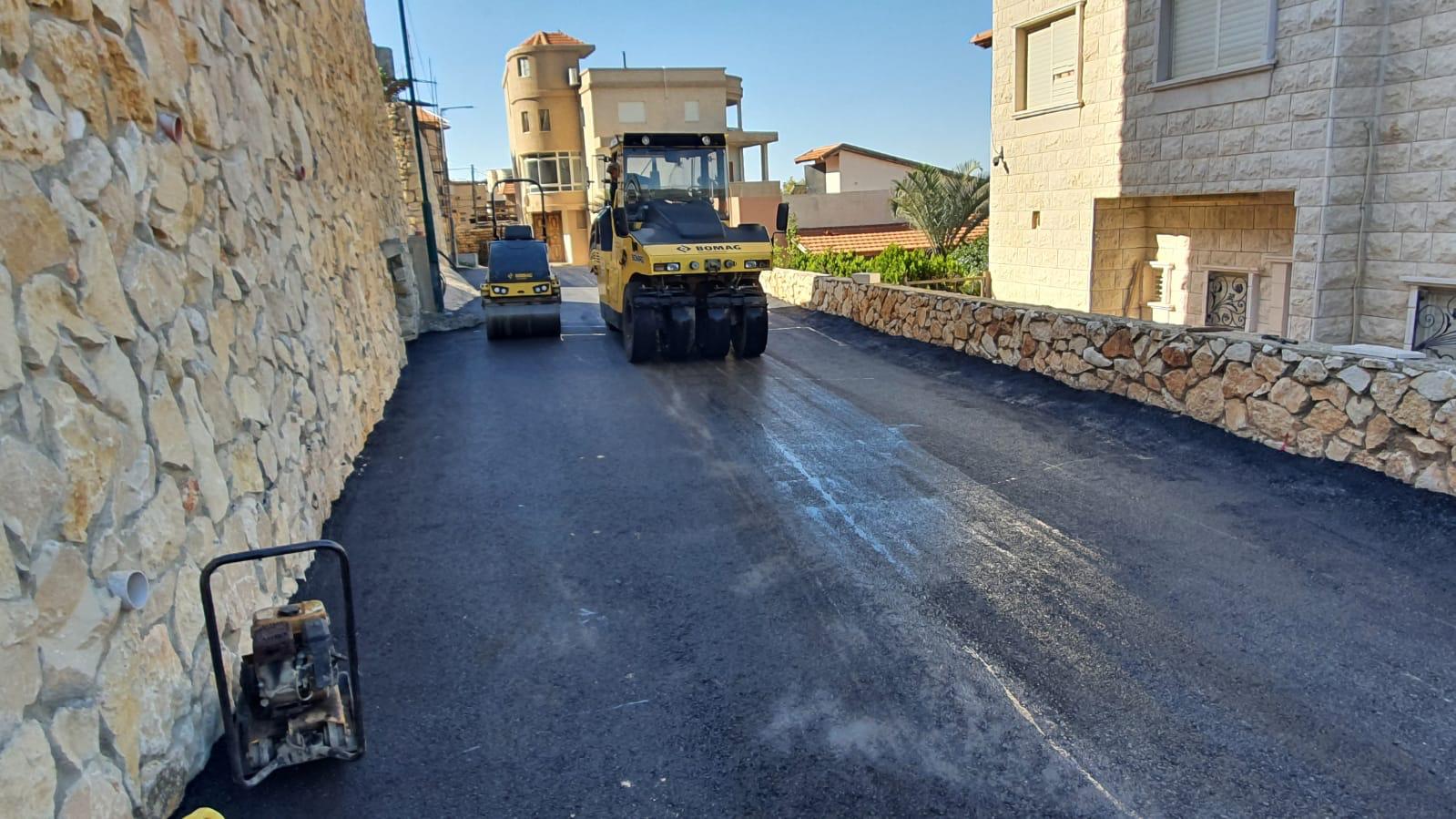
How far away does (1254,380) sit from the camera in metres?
7.73

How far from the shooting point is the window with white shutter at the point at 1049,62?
1368 centimetres

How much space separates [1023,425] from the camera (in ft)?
29.2

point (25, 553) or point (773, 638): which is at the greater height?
point (25, 553)

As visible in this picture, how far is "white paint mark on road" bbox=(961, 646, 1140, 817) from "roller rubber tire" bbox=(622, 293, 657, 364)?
8810 mm

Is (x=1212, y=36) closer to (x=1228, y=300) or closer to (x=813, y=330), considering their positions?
(x=1228, y=300)

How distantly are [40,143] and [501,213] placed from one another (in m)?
37.2

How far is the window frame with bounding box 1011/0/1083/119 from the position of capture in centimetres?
1338

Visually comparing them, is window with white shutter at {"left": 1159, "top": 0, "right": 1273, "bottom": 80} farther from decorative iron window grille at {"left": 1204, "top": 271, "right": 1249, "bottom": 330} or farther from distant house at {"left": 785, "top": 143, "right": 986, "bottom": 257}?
distant house at {"left": 785, "top": 143, "right": 986, "bottom": 257}

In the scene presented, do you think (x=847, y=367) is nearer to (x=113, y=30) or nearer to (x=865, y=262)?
(x=865, y=262)

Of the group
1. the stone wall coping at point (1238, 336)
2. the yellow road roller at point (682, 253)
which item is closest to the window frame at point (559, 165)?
the yellow road roller at point (682, 253)

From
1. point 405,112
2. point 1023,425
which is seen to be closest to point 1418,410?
point 1023,425

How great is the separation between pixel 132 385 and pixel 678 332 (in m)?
9.36

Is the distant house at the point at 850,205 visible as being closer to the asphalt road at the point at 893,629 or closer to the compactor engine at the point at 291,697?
the asphalt road at the point at 893,629

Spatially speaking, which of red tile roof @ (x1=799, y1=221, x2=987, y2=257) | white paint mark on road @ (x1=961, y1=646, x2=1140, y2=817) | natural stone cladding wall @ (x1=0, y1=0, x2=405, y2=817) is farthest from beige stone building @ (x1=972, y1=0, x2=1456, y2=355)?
natural stone cladding wall @ (x1=0, y1=0, x2=405, y2=817)
